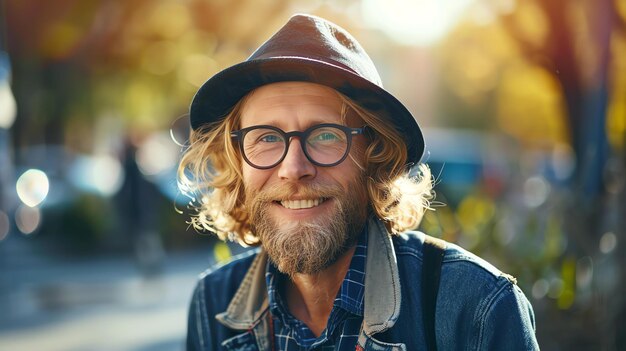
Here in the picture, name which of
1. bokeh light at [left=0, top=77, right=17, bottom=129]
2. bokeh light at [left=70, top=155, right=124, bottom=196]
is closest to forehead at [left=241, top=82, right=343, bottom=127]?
bokeh light at [left=70, top=155, right=124, bottom=196]

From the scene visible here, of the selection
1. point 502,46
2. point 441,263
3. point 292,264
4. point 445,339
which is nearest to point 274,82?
point 292,264

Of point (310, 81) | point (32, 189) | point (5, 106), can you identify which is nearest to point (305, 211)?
point (310, 81)

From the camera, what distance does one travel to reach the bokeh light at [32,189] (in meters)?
15.0

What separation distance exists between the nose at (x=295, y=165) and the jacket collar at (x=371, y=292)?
317mm

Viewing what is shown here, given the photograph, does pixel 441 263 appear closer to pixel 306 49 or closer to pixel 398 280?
pixel 398 280

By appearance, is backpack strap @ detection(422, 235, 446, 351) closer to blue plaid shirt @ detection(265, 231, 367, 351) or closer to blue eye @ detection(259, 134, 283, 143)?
blue plaid shirt @ detection(265, 231, 367, 351)

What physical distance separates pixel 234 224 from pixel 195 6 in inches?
723

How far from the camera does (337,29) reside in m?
2.86

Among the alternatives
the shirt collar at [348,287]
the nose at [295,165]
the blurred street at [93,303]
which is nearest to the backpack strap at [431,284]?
the shirt collar at [348,287]

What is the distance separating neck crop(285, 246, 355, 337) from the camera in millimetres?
2834

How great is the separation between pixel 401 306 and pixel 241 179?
2.86ft

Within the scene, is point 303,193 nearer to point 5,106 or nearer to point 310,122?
point 310,122

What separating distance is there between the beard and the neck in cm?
6

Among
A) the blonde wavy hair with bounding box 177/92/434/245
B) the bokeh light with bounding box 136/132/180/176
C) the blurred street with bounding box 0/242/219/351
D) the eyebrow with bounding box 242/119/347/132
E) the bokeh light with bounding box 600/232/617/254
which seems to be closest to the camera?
the eyebrow with bounding box 242/119/347/132
